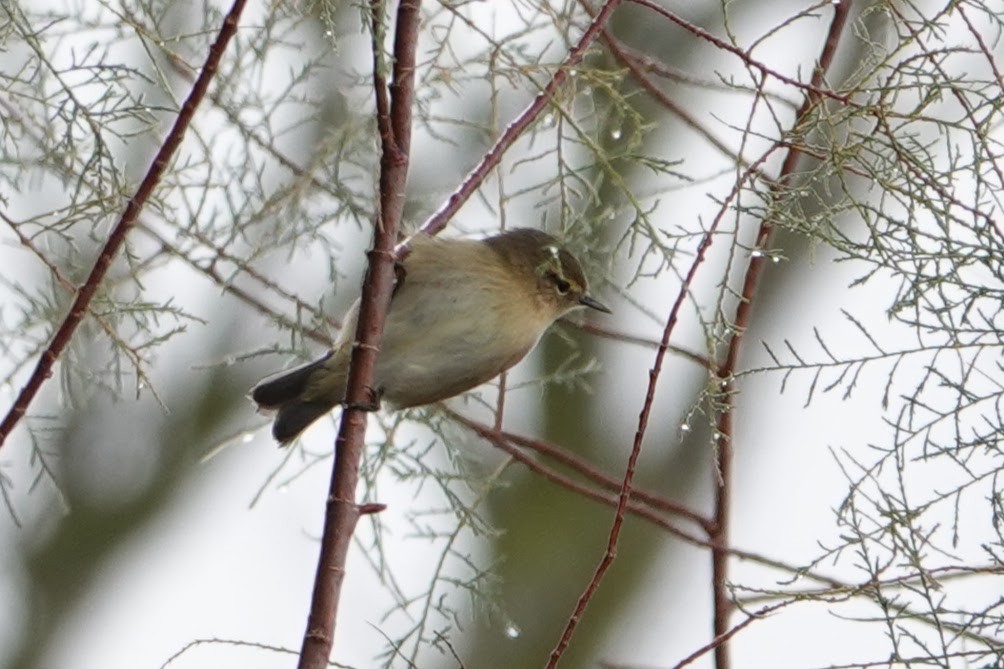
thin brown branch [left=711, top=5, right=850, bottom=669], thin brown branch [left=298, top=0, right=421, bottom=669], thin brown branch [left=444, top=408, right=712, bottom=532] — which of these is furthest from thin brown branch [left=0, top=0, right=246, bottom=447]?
thin brown branch [left=444, top=408, right=712, bottom=532]


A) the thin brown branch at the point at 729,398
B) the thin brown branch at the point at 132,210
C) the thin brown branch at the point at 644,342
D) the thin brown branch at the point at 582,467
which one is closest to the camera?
the thin brown branch at the point at 132,210

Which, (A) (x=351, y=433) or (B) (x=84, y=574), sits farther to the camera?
(B) (x=84, y=574)

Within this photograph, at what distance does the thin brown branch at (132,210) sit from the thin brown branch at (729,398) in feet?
3.20

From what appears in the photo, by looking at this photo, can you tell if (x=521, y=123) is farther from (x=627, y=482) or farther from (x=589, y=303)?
(x=589, y=303)

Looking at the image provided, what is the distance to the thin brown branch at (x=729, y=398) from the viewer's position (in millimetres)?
2859

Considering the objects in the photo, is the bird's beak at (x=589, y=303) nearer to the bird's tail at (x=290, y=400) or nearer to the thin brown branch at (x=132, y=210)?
the bird's tail at (x=290, y=400)

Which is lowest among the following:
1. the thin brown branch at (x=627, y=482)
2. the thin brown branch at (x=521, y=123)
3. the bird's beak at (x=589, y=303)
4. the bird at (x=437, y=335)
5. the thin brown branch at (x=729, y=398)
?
the thin brown branch at (x=627, y=482)

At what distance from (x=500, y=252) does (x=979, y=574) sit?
2.36m

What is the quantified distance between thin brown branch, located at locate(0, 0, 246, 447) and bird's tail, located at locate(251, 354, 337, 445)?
1601mm

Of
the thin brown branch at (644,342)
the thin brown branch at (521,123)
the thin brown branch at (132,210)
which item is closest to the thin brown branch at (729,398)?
the thin brown branch at (644,342)

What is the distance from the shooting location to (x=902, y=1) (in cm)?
300

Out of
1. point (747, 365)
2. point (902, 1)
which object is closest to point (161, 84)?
point (902, 1)

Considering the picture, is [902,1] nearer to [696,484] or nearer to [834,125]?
[834,125]

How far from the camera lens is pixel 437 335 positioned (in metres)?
4.21
